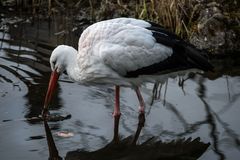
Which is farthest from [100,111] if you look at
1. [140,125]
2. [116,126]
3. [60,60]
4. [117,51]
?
[117,51]

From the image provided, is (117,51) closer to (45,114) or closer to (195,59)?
(195,59)

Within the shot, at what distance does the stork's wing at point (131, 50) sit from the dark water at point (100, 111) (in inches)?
26.4

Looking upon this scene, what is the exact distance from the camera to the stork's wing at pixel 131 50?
644cm

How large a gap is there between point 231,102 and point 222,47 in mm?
2115

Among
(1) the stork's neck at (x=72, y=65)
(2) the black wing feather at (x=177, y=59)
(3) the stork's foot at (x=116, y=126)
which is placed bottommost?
(3) the stork's foot at (x=116, y=126)

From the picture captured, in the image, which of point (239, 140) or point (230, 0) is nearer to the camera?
point (239, 140)

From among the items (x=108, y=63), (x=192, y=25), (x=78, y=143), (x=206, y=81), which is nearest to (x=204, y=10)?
(x=192, y=25)

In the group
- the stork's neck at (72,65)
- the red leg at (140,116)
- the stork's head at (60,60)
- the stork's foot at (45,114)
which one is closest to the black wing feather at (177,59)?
the red leg at (140,116)

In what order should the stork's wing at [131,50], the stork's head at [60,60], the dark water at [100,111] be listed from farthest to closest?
the stork's head at [60,60], the stork's wing at [131,50], the dark water at [100,111]

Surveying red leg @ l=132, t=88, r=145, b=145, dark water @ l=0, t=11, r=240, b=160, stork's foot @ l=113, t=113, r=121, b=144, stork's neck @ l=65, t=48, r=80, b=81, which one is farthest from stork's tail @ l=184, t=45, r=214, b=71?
stork's neck @ l=65, t=48, r=80, b=81

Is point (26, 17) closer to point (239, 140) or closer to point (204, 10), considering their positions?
point (204, 10)

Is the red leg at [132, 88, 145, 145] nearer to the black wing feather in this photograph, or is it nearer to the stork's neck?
the black wing feather

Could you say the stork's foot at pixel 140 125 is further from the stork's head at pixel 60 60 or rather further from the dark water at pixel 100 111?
the stork's head at pixel 60 60

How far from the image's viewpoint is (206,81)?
791 cm
